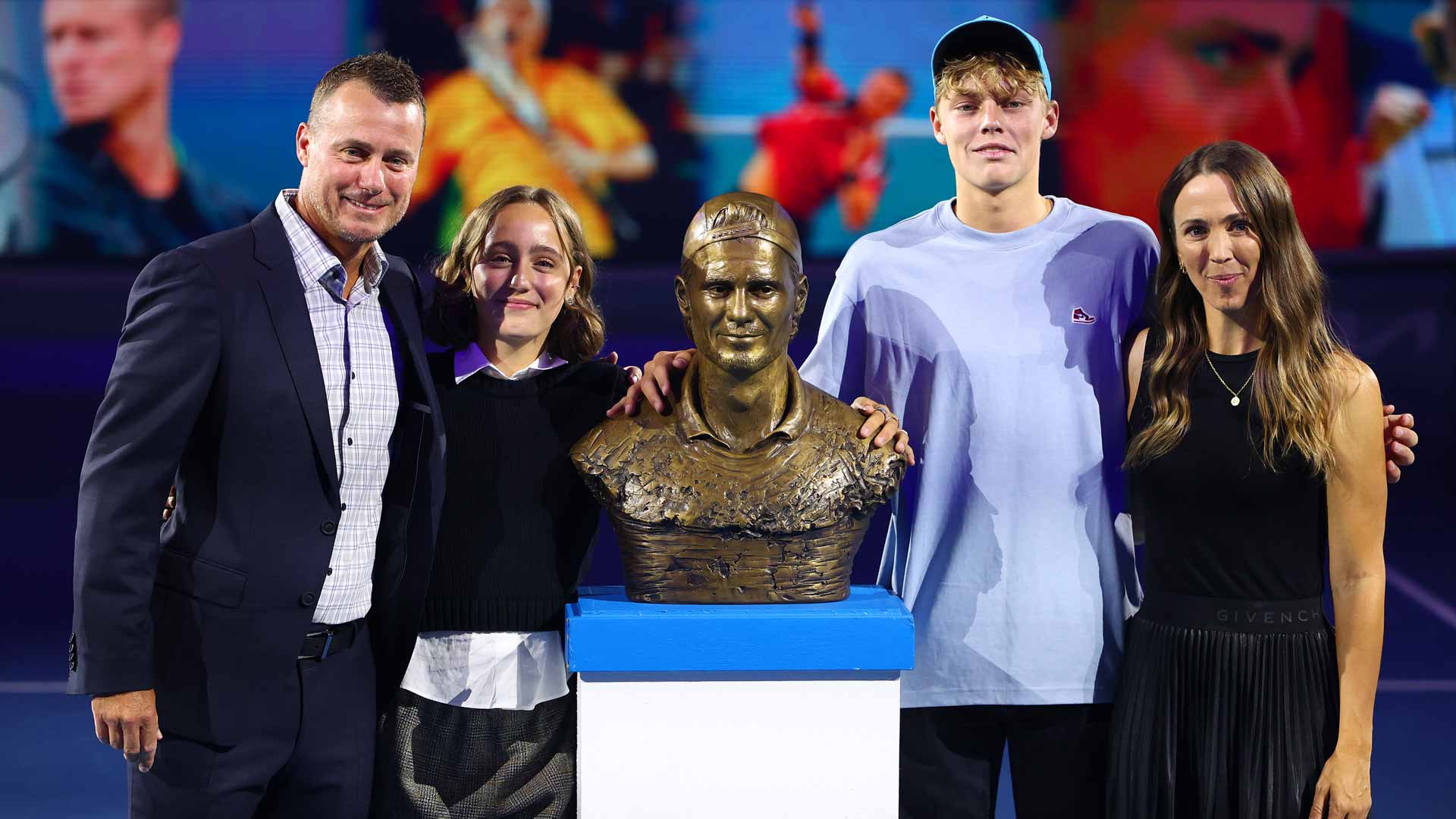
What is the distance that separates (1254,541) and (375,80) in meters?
2.02

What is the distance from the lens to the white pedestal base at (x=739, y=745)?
8.57 ft


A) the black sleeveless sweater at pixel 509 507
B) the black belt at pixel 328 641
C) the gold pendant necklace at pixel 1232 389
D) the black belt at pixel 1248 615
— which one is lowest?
the black belt at pixel 328 641

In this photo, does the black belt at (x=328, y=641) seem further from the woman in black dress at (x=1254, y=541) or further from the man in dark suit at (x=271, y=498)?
the woman in black dress at (x=1254, y=541)

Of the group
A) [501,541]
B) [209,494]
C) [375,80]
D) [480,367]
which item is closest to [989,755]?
[501,541]

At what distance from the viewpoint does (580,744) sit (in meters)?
2.62

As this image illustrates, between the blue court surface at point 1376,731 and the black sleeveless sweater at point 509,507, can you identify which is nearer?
the black sleeveless sweater at point 509,507

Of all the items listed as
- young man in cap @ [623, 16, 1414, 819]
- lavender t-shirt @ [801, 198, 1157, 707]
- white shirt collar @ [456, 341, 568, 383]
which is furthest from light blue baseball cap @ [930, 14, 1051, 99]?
white shirt collar @ [456, 341, 568, 383]

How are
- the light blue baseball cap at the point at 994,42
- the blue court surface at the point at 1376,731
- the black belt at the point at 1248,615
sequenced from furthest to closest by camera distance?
1. the blue court surface at the point at 1376,731
2. the light blue baseball cap at the point at 994,42
3. the black belt at the point at 1248,615

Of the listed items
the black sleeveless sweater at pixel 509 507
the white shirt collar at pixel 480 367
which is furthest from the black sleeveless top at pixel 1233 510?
the white shirt collar at pixel 480 367

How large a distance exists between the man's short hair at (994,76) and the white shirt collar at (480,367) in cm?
115

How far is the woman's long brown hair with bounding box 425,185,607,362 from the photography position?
297cm

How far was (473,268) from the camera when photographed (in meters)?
2.94

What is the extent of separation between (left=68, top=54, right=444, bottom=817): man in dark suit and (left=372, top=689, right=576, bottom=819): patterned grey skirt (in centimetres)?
Result: 8

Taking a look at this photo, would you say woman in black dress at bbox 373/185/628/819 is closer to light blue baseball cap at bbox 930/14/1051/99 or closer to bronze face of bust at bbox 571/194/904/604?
bronze face of bust at bbox 571/194/904/604
